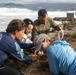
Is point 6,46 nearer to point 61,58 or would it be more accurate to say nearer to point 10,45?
point 10,45

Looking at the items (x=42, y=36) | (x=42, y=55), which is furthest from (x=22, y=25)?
(x=42, y=55)

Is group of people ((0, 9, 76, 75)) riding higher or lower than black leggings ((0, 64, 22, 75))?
higher

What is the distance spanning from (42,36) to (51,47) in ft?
1.21

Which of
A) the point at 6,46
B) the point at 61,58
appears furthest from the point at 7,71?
the point at 61,58

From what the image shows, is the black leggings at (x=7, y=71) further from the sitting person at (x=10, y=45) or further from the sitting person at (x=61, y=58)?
the sitting person at (x=61, y=58)

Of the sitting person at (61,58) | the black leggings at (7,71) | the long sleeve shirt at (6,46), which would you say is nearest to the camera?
the sitting person at (61,58)

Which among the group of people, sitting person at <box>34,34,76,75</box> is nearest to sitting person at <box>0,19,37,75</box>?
the group of people

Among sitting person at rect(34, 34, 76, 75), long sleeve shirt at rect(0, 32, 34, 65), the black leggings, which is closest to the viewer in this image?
sitting person at rect(34, 34, 76, 75)

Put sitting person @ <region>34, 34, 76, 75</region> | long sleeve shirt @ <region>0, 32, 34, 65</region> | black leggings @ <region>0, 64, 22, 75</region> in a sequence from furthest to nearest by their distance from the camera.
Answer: black leggings @ <region>0, 64, 22, 75</region> < long sleeve shirt @ <region>0, 32, 34, 65</region> < sitting person @ <region>34, 34, 76, 75</region>

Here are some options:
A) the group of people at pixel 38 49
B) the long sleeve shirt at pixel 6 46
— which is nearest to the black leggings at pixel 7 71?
the group of people at pixel 38 49

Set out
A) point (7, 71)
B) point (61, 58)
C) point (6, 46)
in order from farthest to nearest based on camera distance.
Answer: point (7, 71) → point (6, 46) → point (61, 58)

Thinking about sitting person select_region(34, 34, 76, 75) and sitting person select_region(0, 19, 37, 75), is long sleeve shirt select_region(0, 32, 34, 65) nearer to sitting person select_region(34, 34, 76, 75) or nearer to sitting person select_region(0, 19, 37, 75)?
sitting person select_region(0, 19, 37, 75)

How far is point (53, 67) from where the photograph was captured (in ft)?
14.5

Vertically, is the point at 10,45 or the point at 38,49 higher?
the point at 10,45
